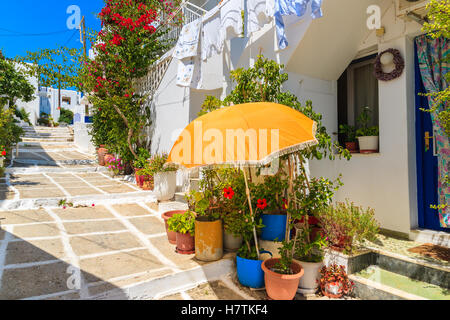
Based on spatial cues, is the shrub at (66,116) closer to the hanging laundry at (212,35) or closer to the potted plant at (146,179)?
the potted plant at (146,179)

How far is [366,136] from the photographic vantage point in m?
4.91

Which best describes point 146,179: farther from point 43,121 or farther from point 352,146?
point 43,121

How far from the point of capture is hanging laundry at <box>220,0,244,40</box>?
5.13m

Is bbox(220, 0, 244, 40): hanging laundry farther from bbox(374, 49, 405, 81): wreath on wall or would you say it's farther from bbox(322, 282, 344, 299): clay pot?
bbox(322, 282, 344, 299): clay pot

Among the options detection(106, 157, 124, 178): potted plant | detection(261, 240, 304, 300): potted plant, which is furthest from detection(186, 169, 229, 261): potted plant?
detection(106, 157, 124, 178): potted plant

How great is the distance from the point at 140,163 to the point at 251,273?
20.7 feet

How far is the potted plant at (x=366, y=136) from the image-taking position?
4863mm

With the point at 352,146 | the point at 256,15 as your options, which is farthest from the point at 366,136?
the point at 256,15

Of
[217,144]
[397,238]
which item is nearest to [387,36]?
[397,238]

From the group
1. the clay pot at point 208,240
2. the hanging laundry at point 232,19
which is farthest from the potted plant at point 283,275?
the hanging laundry at point 232,19

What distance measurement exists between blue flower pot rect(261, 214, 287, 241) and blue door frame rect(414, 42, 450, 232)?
7.82ft

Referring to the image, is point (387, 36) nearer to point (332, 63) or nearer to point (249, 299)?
point (332, 63)

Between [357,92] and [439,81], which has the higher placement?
[357,92]

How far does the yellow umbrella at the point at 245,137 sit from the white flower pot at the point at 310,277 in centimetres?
163
